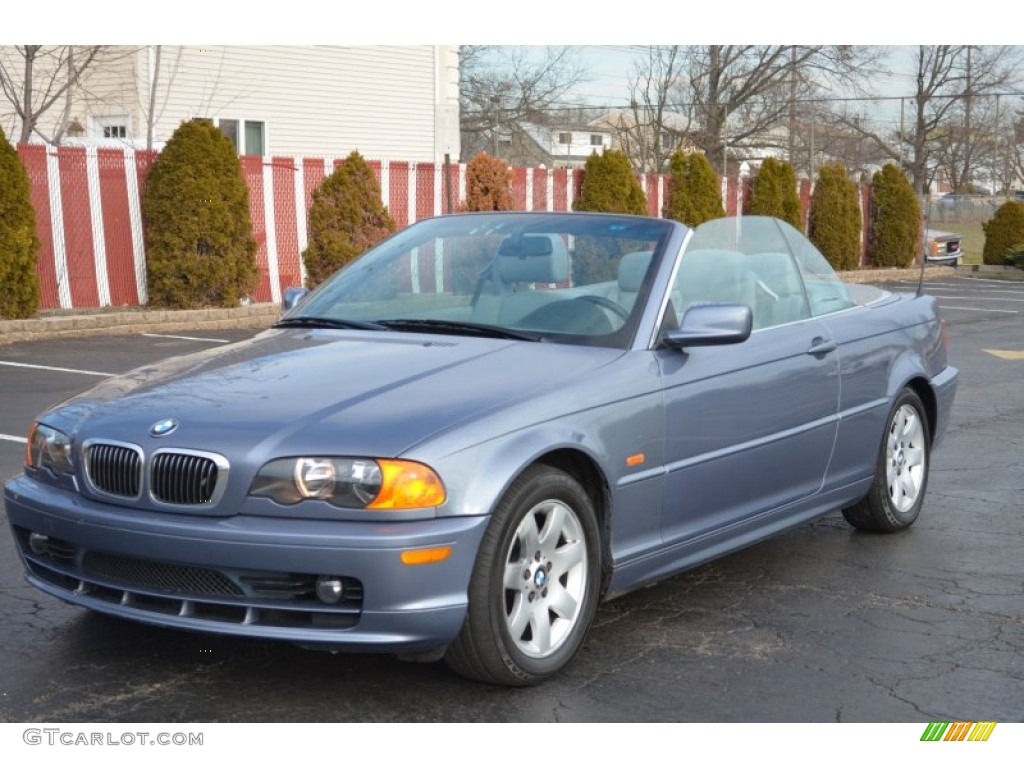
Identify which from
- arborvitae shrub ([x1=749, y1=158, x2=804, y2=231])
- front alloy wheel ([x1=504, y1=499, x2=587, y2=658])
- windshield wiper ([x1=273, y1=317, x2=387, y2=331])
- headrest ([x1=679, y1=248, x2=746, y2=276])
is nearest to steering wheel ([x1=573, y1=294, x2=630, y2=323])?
headrest ([x1=679, y1=248, x2=746, y2=276])

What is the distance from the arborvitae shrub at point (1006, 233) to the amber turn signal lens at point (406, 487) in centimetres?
3095

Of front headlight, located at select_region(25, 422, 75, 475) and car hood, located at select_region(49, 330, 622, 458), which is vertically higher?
car hood, located at select_region(49, 330, 622, 458)

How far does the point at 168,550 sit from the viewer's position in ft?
13.7

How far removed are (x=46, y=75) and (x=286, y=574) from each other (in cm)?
2121

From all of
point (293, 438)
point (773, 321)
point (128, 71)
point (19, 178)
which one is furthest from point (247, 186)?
point (293, 438)

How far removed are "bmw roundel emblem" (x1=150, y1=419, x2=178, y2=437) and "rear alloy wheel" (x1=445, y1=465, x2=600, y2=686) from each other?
0.98 metres

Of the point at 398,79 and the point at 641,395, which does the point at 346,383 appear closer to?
the point at 641,395

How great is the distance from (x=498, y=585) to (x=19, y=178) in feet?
40.6

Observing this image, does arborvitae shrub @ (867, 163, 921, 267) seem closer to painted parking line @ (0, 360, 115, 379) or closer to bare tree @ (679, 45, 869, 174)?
bare tree @ (679, 45, 869, 174)

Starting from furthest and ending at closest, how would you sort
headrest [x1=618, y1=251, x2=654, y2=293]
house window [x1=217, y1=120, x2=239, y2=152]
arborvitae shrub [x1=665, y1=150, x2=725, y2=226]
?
arborvitae shrub [x1=665, y1=150, x2=725, y2=226]
house window [x1=217, y1=120, x2=239, y2=152]
headrest [x1=618, y1=251, x2=654, y2=293]

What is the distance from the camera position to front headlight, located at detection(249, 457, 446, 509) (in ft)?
13.4

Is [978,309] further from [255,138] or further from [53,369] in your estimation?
[53,369]
